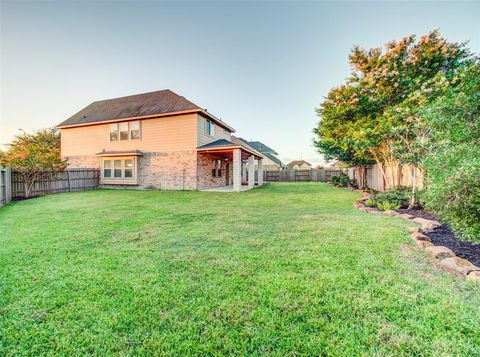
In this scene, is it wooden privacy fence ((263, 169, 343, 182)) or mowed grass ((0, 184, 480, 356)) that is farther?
wooden privacy fence ((263, 169, 343, 182))

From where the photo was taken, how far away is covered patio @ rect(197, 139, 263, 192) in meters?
12.4

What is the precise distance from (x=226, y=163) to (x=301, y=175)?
1147 cm

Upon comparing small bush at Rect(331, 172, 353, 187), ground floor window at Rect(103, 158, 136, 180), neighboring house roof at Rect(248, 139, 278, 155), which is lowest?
small bush at Rect(331, 172, 353, 187)

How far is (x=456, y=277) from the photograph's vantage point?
2527mm

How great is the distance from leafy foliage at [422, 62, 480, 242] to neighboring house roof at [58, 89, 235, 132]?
445 inches

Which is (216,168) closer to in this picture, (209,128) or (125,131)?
(209,128)

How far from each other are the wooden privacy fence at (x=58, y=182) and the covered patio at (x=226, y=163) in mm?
8174

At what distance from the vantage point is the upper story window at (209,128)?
1409 cm

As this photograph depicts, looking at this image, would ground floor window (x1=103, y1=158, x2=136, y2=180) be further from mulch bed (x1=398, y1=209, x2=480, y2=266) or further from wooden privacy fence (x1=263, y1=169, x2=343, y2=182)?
wooden privacy fence (x1=263, y1=169, x2=343, y2=182)

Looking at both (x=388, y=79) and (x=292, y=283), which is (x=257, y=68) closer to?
(x=388, y=79)

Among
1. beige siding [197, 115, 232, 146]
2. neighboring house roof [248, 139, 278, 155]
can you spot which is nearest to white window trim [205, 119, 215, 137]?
beige siding [197, 115, 232, 146]

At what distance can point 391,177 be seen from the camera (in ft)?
34.3

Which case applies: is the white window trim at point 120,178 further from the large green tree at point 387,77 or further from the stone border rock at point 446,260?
the stone border rock at point 446,260

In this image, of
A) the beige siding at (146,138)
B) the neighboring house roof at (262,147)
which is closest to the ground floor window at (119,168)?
the beige siding at (146,138)
